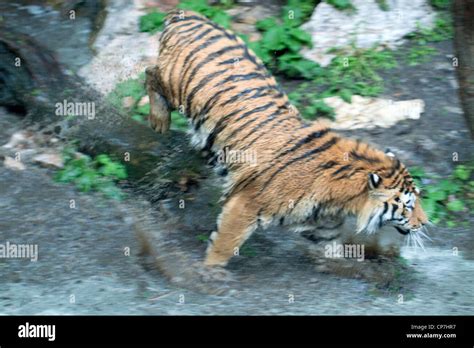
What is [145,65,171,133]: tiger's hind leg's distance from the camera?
6.68m

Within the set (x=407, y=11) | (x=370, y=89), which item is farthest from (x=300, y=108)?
(x=407, y=11)

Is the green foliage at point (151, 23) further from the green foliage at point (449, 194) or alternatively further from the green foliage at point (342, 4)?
the green foliage at point (449, 194)

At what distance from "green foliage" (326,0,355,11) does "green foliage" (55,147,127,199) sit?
3.39 meters

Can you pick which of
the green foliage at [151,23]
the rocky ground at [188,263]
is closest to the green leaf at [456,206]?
the rocky ground at [188,263]

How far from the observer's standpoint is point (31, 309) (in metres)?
4.97

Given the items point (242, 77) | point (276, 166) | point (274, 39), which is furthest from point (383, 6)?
point (276, 166)

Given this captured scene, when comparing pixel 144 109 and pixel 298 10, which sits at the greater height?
pixel 298 10

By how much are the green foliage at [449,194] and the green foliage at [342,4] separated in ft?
8.39

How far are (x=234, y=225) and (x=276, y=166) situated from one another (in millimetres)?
540

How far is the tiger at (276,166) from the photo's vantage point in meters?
5.42

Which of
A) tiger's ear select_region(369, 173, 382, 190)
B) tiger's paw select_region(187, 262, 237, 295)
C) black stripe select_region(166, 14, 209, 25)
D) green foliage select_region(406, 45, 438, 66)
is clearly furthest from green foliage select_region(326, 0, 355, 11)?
tiger's paw select_region(187, 262, 237, 295)

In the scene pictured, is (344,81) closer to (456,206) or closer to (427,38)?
(427,38)

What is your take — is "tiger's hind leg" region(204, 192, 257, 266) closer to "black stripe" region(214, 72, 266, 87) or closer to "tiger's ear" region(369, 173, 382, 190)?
"tiger's ear" region(369, 173, 382, 190)

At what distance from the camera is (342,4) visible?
8633 millimetres
